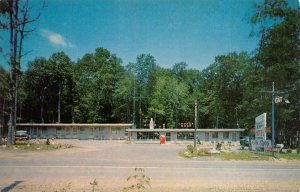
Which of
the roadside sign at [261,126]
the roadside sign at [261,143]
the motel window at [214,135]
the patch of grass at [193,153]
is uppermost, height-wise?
the roadside sign at [261,126]

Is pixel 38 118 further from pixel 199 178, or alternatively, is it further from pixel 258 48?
pixel 199 178

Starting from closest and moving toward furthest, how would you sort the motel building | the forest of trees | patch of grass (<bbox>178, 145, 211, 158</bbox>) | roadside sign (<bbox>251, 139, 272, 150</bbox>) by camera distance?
1. patch of grass (<bbox>178, 145, 211, 158</bbox>)
2. roadside sign (<bbox>251, 139, 272, 150</bbox>)
3. the motel building
4. the forest of trees

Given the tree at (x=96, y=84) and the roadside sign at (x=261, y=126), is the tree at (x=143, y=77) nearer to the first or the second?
the tree at (x=96, y=84)

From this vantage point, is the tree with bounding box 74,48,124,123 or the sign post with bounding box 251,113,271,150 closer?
the sign post with bounding box 251,113,271,150

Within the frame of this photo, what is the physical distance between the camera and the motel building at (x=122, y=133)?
176 feet

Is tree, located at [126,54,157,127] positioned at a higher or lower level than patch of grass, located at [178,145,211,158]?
higher

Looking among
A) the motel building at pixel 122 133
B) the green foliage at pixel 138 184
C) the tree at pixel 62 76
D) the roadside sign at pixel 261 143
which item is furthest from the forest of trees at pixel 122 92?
the green foliage at pixel 138 184

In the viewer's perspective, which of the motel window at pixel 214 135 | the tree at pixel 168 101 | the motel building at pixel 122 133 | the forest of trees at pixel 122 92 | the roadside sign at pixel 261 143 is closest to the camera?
the roadside sign at pixel 261 143

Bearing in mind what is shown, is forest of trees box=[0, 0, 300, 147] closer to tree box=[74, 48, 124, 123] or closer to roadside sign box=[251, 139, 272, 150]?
tree box=[74, 48, 124, 123]

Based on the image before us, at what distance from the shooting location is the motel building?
5375 cm

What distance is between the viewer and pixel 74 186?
10.1 m

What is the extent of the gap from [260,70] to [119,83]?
3843 centimetres

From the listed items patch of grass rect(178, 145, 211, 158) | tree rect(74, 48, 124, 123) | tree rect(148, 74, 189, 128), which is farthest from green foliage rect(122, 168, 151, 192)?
tree rect(74, 48, 124, 123)

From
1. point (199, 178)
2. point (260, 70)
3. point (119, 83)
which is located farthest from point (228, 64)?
point (199, 178)
